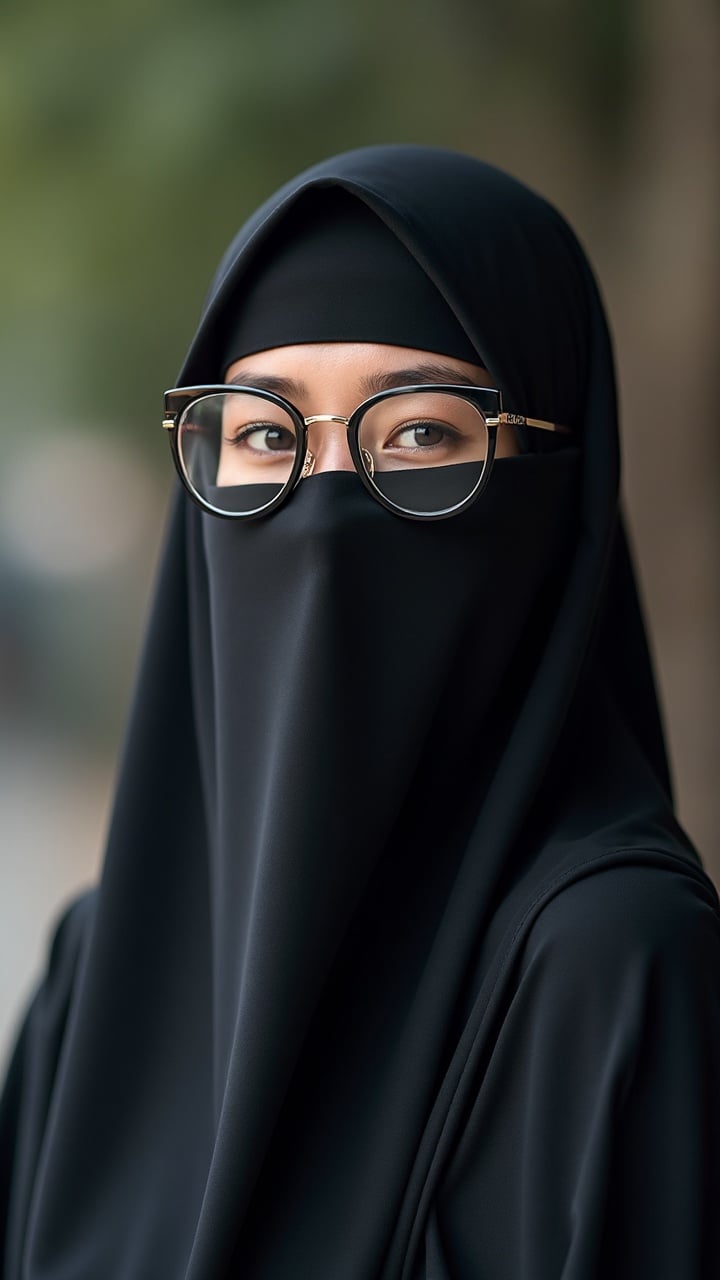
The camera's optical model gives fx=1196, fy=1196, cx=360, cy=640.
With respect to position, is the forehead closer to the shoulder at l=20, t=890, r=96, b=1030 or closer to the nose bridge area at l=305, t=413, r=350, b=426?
the nose bridge area at l=305, t=413, r=350, b=426

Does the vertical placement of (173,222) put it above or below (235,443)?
above

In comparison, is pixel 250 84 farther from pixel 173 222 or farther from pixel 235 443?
pixel 235 443

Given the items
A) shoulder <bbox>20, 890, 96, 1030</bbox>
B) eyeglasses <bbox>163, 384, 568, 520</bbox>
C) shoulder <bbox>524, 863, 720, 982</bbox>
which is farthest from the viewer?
shoulder <bbox>20, 890, 96, 1030</bbox>

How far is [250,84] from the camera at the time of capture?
114 inches

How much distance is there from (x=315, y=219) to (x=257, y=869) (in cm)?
70

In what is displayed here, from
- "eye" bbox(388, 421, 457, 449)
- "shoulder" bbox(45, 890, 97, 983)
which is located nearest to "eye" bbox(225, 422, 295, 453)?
"eye" bbox(388, 421, 457, 449)

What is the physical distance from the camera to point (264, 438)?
1.29 metres

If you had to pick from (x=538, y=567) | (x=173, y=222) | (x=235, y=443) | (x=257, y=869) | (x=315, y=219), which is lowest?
(x=257, y=869)

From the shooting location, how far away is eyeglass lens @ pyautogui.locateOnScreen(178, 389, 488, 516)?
3.92 ft

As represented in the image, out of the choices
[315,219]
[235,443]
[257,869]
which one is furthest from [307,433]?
[257,869]

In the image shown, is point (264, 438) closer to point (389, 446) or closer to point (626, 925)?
point (389, 446)

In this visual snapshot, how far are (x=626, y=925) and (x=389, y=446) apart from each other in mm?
525

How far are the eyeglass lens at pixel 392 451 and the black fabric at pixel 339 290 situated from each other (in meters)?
0.07

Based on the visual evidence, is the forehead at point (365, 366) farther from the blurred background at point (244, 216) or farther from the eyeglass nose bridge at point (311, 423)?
the blurred background at point (244, 216)
